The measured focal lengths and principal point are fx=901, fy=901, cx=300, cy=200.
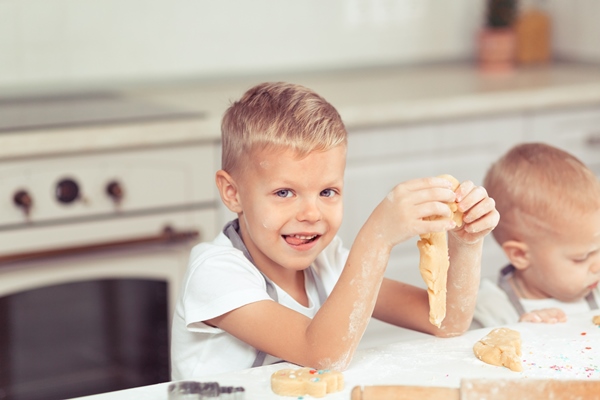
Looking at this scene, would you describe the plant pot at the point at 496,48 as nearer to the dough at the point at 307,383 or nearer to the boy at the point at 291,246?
the boy at the point at 291,246

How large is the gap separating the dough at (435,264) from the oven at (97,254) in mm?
1098

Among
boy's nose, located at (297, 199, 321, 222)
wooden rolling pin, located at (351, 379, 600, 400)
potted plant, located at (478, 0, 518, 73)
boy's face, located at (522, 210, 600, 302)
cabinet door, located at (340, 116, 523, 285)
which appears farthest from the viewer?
potted plant, located at (478, 0, 518, 73)

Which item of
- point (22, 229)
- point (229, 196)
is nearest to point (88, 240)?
point (22, 229)

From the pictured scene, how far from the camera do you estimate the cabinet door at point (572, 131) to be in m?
2.49

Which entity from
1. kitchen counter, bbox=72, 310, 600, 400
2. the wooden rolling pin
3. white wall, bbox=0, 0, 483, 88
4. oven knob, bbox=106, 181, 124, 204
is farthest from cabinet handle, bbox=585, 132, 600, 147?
the wooden rolling pin

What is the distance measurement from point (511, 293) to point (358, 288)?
1.71ft

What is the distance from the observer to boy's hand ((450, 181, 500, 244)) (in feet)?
3.53

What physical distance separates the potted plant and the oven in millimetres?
1211

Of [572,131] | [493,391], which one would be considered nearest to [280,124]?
[493,391]

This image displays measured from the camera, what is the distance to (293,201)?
1.17 m

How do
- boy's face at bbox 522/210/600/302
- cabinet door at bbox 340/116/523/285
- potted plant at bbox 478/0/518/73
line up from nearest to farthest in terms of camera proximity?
boy's face at bbox 522/210/600/302
cabinet door at bbox 340/116/523/285
potted plant at bbox 478/0/518/73

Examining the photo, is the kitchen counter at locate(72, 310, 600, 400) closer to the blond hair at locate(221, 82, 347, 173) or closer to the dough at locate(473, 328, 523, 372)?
the dough at locate(473, 328, 523, 372)

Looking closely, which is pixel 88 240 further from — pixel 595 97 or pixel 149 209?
pixel 595 97

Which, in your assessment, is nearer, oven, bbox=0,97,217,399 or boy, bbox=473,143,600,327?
boy, bbox=473,143,600,327
